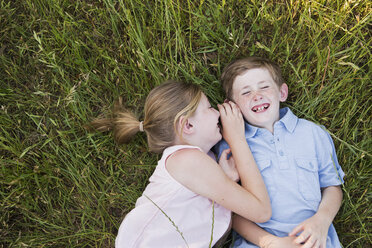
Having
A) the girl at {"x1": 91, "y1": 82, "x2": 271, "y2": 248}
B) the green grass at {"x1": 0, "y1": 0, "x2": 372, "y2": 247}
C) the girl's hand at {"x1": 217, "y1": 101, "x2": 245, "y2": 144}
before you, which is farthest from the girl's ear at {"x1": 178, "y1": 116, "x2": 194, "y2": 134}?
the green grass at {"x1": 0, "y1": 0, "x2": 372, "y2": 247}

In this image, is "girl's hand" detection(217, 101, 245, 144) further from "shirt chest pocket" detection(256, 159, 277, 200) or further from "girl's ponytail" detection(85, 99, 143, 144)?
"girl's ponytail" detection(85, 99, 143, 144)

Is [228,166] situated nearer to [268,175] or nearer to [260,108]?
[268,175]

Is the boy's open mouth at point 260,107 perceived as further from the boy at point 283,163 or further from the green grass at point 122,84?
the green grass at point 122,84

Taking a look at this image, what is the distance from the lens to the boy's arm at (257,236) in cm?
225

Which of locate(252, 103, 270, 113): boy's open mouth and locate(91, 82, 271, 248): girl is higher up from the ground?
locate(252, 103, 270, 113): boy's open mouth

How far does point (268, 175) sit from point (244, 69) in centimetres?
79

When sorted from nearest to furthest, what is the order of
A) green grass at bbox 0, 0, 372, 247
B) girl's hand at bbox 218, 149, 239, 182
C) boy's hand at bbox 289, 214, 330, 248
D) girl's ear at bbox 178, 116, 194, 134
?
boy's hand at bbox 289, 214, 330, 248 < girl's ear at bbox 178, 116, 194, 134 < girl's hand at bbox 218, 149, 239, 182 < green grass at bbox 0, 0, 372, 247

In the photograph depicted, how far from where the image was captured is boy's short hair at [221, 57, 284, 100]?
2.59 meters

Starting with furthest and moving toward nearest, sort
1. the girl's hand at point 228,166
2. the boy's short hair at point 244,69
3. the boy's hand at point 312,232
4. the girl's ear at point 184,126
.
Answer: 1. the boy's short hair at point 244,69
2. the girl's hand at point 228,166
3. the girl's ear at point 184,126
4. the boy's hand at point 312,232

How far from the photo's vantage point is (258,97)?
2.46 meters

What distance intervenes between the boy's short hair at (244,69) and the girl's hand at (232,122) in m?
0.16

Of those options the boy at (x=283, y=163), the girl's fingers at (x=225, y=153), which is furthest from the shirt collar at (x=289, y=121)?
the girl's fingers at (x=225, y=153)

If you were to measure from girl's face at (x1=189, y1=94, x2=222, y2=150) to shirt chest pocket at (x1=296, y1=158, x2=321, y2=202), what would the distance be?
0.61 metres

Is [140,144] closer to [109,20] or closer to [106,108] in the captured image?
[106,108]
